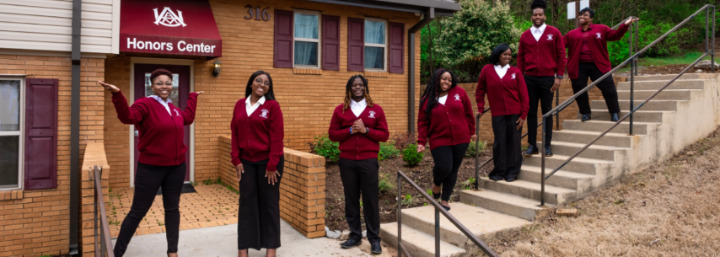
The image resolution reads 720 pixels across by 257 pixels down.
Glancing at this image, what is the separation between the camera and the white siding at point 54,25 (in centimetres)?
560

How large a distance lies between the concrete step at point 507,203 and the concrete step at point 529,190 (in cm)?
6

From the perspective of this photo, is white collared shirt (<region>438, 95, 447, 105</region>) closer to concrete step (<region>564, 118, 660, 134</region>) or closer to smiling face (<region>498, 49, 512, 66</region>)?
smiling face (<region>498, 49, 512, 66</region>)

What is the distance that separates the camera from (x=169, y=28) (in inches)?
328

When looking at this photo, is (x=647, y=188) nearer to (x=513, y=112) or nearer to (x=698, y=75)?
(x=513, y=112)

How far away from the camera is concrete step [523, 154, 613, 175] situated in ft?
19.3

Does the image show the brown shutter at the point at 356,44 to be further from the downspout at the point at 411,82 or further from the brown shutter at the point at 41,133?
the brown shutter at the point at 41,133

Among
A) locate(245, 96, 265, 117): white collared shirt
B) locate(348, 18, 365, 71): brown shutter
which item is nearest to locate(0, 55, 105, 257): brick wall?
locate(245, 96, 265, 117): white collared shirt

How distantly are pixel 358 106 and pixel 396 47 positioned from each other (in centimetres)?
627

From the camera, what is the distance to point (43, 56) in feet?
19.2

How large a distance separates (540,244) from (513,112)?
171 centimetres

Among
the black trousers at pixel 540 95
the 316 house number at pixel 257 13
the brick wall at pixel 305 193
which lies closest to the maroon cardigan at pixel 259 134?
the brick wall at pixel 305 193

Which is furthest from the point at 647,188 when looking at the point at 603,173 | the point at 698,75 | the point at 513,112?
the point at 698,75

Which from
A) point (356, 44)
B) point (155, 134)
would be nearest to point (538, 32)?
point (155, 134)

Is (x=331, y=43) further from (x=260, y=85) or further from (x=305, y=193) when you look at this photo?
(x=260, y=85)
